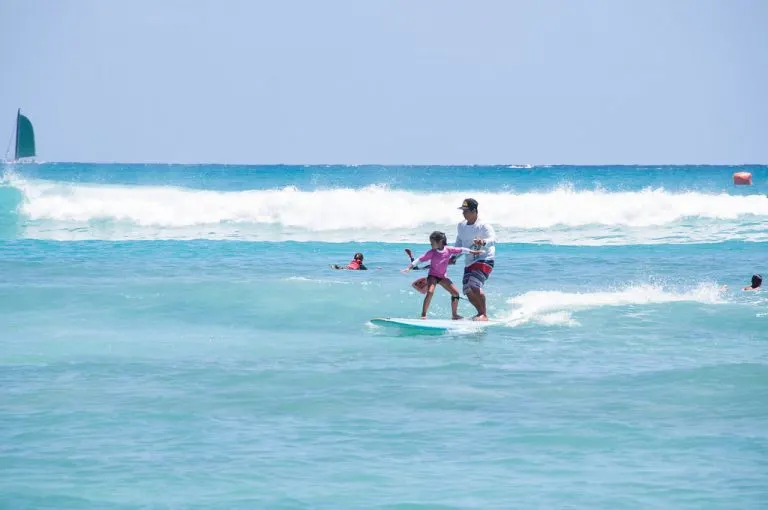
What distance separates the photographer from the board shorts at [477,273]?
43.7ft

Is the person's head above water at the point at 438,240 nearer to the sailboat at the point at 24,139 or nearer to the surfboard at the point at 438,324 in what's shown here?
the surfboard at the point at 438,324

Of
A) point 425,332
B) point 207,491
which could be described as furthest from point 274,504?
point 425,332

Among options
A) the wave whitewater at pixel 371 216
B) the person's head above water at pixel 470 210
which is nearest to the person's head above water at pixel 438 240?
the person's head above water at pixel 470 210

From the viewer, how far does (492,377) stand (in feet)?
34.1

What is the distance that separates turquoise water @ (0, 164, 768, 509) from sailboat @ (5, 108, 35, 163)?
74.0 m

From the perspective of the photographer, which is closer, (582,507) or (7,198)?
(582,507)

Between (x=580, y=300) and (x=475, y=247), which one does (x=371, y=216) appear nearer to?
(x=580, y=300)

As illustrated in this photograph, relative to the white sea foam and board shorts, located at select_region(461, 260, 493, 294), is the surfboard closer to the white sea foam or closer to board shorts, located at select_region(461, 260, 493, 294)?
board shorts, located at select_region(461, 260, 493, 294)

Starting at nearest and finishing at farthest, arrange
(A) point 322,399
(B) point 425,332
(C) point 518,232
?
(A) point 322,399 < (B) point 425,332 < (C) point 518,232

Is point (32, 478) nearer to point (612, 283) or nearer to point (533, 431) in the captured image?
point (533, 431)

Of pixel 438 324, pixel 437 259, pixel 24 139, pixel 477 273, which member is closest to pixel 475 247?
pixel 477 273

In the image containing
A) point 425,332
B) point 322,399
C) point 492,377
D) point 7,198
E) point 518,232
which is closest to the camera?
point 322,399

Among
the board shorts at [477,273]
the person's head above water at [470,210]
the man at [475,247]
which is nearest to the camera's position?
the person's head above water at [470,210]

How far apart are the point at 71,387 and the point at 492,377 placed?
3.95 meters
